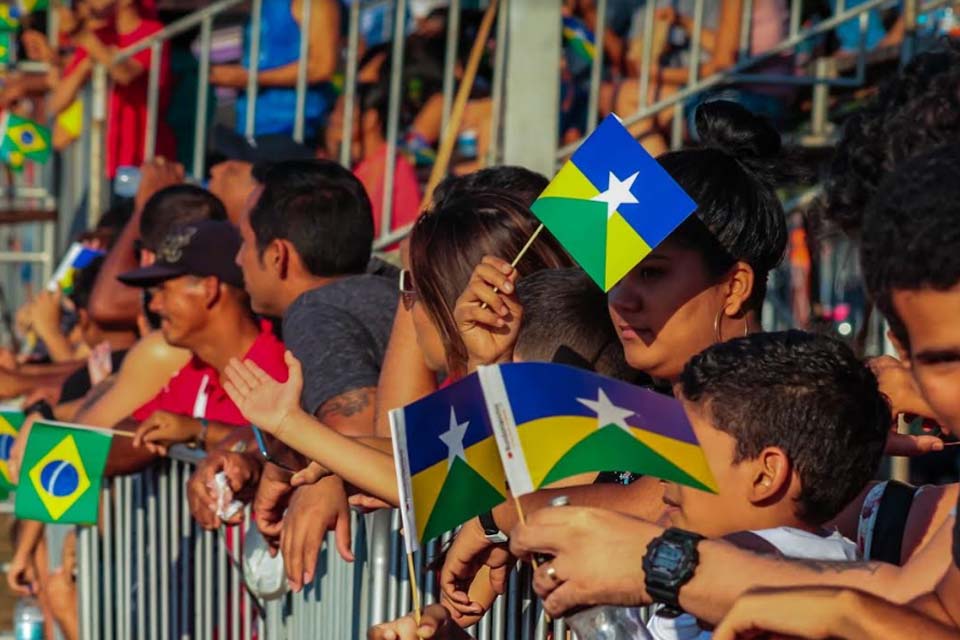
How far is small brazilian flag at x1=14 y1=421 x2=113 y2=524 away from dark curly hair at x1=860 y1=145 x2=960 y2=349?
136 inches

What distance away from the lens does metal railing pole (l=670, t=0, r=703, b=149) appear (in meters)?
7.54

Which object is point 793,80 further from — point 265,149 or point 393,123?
point 265,149

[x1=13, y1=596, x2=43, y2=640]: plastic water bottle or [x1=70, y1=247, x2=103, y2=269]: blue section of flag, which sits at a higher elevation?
[x1=70, y1=247, x2=103, y2=269]: blue section of flag

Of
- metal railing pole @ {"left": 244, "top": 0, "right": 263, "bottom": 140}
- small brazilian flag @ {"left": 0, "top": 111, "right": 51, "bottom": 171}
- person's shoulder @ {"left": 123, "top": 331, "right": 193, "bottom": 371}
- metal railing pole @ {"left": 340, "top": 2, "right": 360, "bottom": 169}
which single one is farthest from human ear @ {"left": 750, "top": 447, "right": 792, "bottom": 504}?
small brazilian flag @ {"left": 0, "top": 111, "right": 51, "bottom": 171}

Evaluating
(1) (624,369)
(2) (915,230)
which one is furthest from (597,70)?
(2) (915,230)

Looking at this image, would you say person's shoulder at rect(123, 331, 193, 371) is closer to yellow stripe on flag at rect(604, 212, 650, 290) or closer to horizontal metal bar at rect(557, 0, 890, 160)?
horizontal metal bar at rect(557, 0, 890, 160)

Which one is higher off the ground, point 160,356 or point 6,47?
point 6,47

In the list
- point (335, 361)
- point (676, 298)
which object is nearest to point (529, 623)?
point (676, 298)

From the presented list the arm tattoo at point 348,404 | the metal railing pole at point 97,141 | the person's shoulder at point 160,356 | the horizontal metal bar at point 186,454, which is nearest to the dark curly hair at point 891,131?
the arm tattoo at point 348,404

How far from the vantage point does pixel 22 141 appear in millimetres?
10320

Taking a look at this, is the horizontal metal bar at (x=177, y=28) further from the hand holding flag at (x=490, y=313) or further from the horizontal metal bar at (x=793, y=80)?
the hand holding flag at (x=490, y=313)

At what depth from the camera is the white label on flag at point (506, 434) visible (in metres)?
2.57

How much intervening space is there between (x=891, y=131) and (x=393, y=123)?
4.90m

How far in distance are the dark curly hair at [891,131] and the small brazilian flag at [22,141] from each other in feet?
25.3
